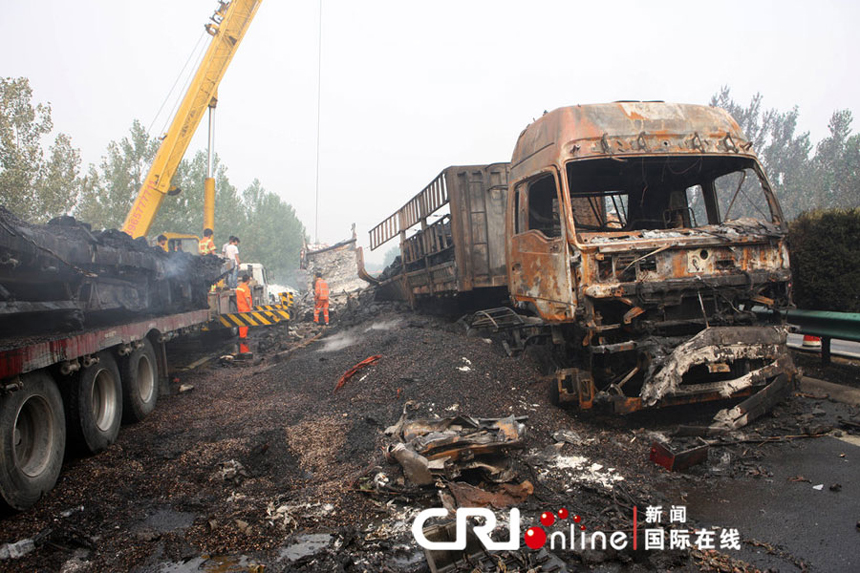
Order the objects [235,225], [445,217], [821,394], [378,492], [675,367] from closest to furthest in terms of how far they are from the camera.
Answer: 1. [378,492]
2. [675,367]
3. [821,394]
4. [445,217]
5. [235,225]

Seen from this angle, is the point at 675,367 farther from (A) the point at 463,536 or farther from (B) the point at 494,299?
(B) the point at 494,299

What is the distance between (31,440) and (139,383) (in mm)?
2441

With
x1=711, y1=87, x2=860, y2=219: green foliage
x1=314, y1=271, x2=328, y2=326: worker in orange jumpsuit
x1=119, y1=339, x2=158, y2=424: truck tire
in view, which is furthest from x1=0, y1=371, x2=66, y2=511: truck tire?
x1=711, y1=87, x2=860, y2=219: green foliage

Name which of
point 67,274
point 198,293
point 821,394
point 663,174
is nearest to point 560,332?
point 663,174

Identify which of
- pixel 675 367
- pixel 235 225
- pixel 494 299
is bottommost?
pixel 675 367

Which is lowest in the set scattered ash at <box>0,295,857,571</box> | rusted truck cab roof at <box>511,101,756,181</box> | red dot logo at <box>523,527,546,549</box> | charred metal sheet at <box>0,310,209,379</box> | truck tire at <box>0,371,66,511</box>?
red dot logo at <box>523,527,546,549</box>

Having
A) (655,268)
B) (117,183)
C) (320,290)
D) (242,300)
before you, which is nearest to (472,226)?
(655,268)

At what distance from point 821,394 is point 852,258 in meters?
1.51

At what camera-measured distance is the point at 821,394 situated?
488 cm

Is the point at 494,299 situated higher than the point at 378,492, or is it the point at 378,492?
the point at 494,299

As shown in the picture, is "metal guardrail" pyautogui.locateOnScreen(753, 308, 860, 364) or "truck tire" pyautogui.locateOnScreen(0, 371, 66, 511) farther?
"metal guardrail" pyautogui.locateOnScreen(753, 308, 860, 364)

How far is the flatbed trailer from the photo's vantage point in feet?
10.5

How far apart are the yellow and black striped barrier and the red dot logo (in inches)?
355

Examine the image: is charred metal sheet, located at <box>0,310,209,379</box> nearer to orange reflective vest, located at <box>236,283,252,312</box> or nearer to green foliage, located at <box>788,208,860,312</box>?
orange reflective vest, located at <box>236,283,252,312</box>
